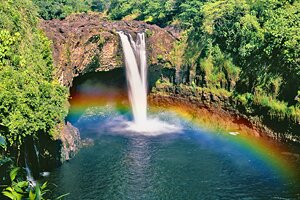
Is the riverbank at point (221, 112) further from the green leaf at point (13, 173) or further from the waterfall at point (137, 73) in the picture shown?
the green leaf at point (13, 173)

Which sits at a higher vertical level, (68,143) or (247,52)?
(247,52)

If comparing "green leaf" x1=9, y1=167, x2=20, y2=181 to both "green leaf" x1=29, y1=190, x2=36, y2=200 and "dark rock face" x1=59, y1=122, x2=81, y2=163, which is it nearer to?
"green leaf" x1=29, y1=190, x2=36, y2=200

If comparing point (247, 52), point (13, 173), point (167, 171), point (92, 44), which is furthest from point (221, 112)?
point (13, 173)

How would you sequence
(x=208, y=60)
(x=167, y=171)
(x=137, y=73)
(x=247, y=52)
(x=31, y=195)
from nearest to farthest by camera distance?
(x=31, y=195) → (x=167, y=171) → (x=247, y=52) → (x=208, y=60) → (x=137, y=73)

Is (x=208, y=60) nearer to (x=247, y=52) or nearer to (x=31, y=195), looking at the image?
(x=247, y=52)

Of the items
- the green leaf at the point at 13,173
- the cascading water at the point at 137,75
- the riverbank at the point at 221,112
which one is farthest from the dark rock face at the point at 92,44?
the green leaf at the point at 13,173

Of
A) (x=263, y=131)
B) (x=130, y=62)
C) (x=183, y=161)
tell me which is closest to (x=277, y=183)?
(x=183, y=161)

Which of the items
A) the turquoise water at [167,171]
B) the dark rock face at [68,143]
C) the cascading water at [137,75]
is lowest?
the turquoise water at [167,171]

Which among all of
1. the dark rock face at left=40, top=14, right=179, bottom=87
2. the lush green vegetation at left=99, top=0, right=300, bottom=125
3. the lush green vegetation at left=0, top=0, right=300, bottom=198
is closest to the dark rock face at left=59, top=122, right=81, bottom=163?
the lush green vegetation at left=0, top=0, right=300, bottom=198
